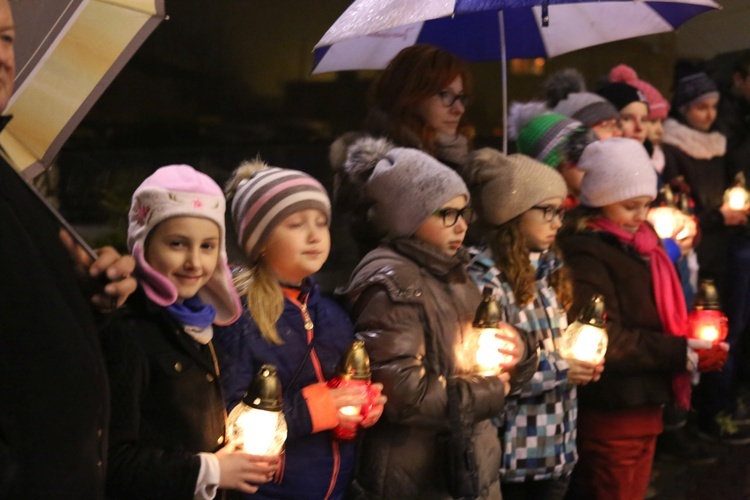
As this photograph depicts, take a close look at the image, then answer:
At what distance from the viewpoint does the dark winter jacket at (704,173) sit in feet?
22.3

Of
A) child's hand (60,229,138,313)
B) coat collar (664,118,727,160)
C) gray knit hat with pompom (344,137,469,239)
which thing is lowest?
child's hand (60,229,138,313)

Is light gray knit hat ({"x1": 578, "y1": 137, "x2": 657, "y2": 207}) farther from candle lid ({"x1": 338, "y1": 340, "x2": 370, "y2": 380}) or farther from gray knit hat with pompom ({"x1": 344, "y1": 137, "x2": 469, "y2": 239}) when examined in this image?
candle lid ({"x1": 338, "y1": 340, "x2": 370, "y2": 380})

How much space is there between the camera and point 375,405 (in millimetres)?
3334

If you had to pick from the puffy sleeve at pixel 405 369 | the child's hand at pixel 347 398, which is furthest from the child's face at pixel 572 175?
the child's hand at pixel 347 398

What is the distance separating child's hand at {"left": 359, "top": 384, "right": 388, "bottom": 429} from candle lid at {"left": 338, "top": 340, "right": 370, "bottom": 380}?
9 centimetres

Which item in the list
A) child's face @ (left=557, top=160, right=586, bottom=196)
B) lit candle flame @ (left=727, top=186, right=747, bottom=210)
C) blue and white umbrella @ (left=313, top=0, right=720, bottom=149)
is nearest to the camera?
blue and white umbrella @ (left=313, top=0, right=720, bottom=149)

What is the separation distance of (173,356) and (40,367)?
0.86 metres

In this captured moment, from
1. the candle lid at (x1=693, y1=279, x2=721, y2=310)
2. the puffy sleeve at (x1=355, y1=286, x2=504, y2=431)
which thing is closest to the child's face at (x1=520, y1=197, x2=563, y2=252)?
the puffy sleeve at (x1=355, y1=286, x2=504, y2=431)

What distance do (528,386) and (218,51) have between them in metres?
3.85

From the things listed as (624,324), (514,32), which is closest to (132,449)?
(624,324)

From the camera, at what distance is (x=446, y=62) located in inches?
179

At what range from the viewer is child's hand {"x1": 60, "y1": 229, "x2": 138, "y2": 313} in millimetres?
2295

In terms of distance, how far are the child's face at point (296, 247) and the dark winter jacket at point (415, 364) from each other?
1.13ft

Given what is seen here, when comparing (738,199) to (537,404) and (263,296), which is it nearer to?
(537,404)
